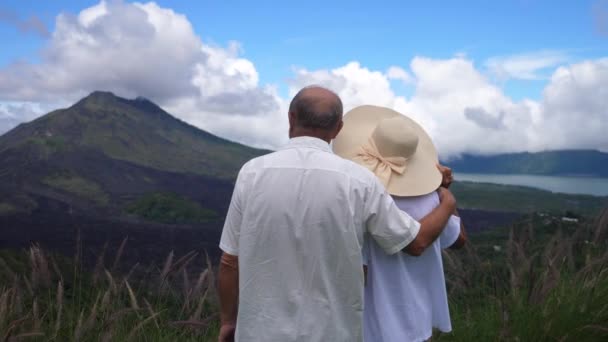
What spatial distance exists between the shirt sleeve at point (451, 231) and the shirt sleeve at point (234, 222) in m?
0.98

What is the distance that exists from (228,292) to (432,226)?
97 centimetres

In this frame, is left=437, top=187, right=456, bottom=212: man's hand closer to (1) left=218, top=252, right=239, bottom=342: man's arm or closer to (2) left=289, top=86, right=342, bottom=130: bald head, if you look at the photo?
(2) left=289, top=86, right=342, bottom=130: bald head

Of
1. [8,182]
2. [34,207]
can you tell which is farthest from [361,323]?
[8,182]

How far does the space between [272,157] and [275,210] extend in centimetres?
25

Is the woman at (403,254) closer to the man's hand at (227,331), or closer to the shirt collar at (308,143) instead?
the shirt collar at (308,143)

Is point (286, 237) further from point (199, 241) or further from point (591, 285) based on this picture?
point (199, 241)

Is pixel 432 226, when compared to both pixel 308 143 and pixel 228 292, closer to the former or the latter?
pixel 308 143

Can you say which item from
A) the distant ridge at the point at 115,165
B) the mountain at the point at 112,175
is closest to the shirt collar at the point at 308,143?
the mountain at the point at 112,175

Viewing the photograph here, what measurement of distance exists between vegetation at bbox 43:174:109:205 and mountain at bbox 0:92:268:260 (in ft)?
0.39

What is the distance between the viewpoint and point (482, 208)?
80.8 m

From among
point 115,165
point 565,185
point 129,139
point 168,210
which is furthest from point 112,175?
point 565,185

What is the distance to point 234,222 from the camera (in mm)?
2730

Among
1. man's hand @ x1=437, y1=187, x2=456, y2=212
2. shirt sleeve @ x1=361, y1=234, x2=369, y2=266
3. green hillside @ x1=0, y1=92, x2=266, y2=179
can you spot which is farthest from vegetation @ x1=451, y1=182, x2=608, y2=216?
shirt sleeve @ x1=361, y1=234, x2=369, y2=266

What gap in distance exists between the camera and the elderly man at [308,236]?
2.56 meters
